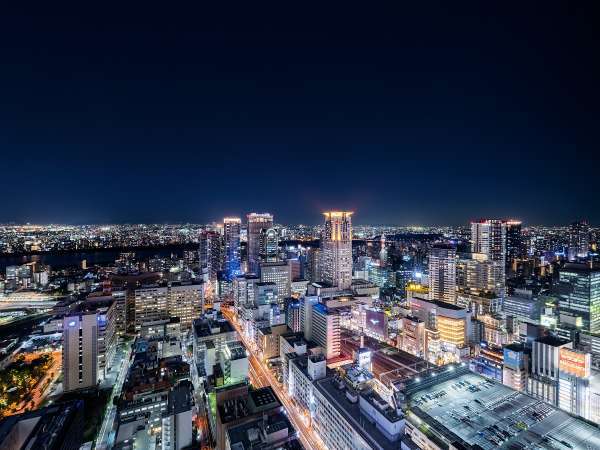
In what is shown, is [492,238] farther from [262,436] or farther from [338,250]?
[262,436]

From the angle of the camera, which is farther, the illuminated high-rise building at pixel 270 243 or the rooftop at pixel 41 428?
the illuminated high-rise building at pixel 270 243

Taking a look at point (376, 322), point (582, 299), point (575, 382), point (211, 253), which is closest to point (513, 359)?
point (575, 382)

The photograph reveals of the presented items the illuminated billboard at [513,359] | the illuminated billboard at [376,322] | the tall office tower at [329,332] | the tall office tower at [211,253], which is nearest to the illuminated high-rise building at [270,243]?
the tall office tower at [211,253]

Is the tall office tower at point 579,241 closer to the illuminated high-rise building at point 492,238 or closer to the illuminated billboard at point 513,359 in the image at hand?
the illuminated high-rise building at point 492,238

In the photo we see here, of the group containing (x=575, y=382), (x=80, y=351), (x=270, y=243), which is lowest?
(x=575, y=382)

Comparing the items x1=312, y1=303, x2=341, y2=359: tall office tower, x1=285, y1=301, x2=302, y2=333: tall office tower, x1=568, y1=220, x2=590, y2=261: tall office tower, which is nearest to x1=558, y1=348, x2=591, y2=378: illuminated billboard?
x1=312, y1=303, x2=341, y2=359: tall office tower
